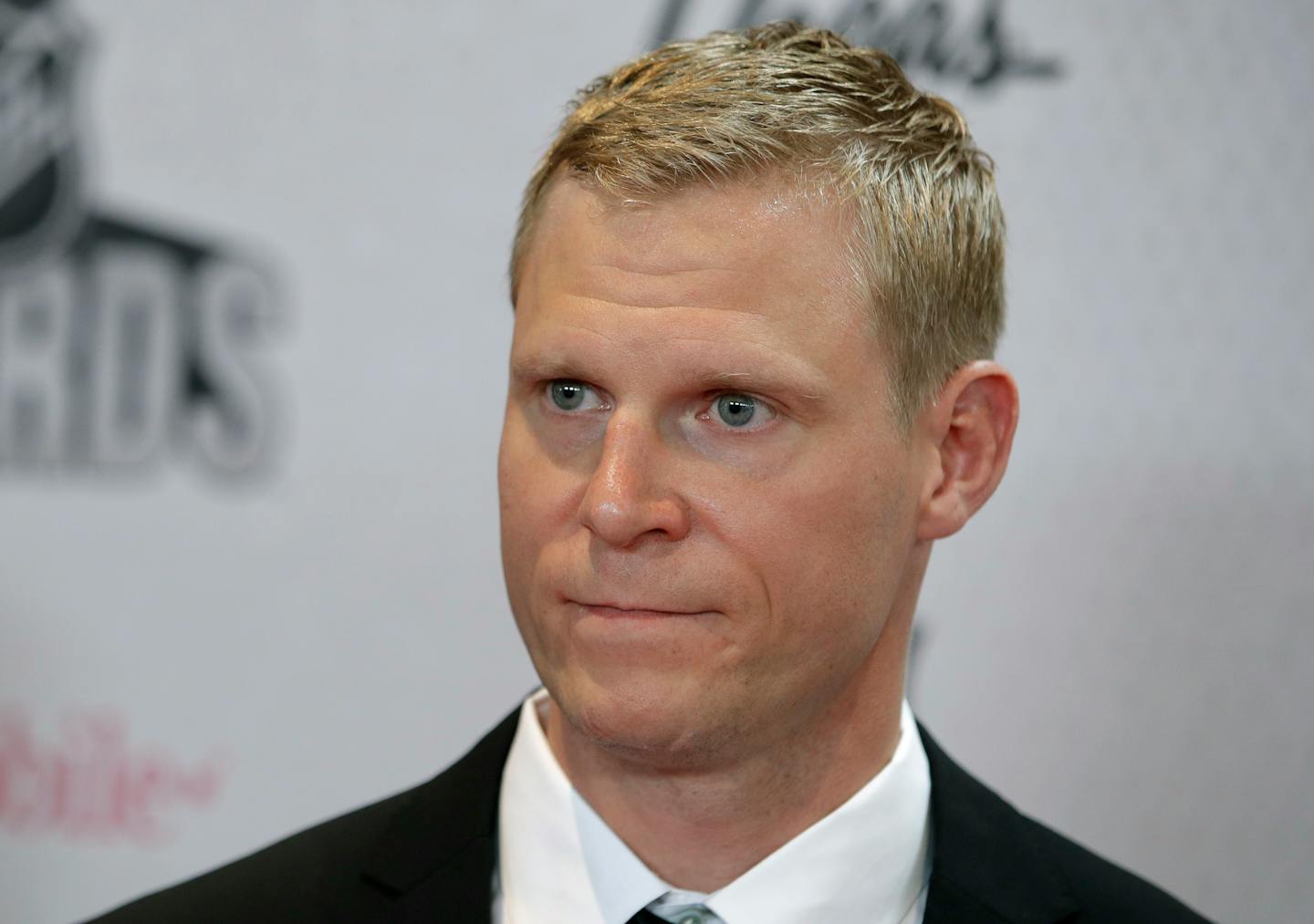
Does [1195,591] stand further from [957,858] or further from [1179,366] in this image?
[957,858]

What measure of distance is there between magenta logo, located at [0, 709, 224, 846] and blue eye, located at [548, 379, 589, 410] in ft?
3.87

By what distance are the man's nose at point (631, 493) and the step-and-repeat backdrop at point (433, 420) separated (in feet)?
3.48

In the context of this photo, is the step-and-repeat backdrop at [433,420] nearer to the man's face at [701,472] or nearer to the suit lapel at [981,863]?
the suit lapel at [981,863]

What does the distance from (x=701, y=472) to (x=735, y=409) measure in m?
0.06

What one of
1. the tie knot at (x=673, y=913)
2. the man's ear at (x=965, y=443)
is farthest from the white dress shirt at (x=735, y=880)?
the man's ear at (x=965, y=443)

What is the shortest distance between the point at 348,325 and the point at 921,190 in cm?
110

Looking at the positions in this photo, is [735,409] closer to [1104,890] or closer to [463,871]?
[463,871]

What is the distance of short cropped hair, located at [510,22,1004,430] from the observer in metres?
1.24

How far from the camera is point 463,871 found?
1.32 metres

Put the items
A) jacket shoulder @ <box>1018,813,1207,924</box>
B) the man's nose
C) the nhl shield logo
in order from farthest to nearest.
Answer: the nhl shield logo
jacket shoulder @ <box>1018,813,1207,924</box>
the man's nose

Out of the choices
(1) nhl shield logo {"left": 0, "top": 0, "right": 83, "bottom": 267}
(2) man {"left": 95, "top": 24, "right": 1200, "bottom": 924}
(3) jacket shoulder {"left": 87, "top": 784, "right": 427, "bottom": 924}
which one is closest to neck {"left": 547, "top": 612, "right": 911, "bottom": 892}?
(2) man {"left": 95, "top": 24, "right": 1200, "bottom": 924}

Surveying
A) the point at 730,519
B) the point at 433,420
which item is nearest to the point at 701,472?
the point at 730,519

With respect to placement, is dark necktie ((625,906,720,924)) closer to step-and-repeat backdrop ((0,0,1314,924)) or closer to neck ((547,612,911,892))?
neck ((547,612,911,892))

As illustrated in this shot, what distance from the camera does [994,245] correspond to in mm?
1428
